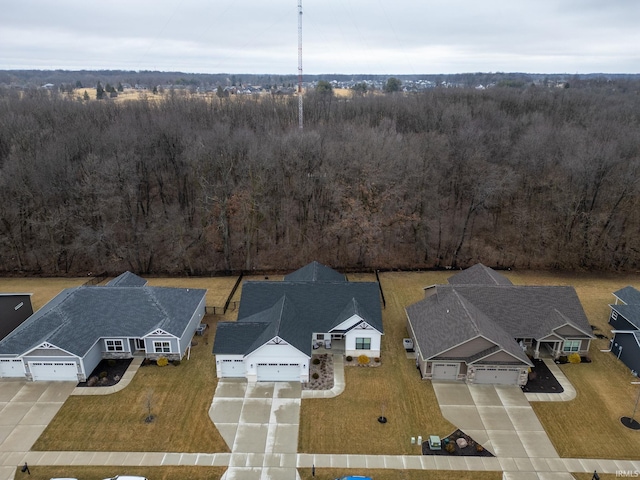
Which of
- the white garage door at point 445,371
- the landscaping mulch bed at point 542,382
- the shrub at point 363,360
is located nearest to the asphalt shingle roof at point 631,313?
the landscaping mulch bed at point 542,382

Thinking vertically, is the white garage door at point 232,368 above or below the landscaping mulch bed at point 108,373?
above

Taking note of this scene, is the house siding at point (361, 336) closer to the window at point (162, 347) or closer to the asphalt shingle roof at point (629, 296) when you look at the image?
the window at point (162, 347)

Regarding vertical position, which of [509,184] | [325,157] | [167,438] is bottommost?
[167,438]

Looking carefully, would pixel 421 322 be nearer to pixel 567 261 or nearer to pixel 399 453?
pixel 399 453

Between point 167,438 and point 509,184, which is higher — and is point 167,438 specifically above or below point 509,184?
below

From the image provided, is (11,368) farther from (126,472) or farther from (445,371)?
(445,371)

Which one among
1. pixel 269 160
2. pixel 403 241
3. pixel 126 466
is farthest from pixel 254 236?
pixel 126 466
